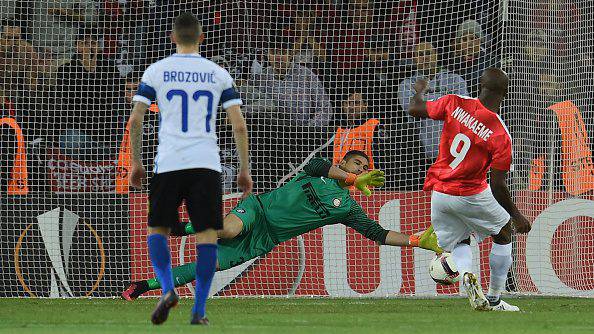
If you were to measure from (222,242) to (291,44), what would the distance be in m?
3.30

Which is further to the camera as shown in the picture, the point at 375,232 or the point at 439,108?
→ the point at 375,232

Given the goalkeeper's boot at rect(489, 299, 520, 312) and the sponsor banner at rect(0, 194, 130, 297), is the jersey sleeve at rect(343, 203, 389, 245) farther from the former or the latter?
the sponsor banner at rect(0, 194, 130, 297)

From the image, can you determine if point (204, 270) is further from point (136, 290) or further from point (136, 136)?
point (136, 290)

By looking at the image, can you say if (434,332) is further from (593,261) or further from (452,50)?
(452,50)

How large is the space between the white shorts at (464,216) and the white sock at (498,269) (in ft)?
0.54

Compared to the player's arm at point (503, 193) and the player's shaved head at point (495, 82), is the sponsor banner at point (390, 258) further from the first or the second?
the player's shaved head at point (495, 82)

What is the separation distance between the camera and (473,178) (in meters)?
8.15

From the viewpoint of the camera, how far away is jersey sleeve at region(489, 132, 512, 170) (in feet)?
26.1

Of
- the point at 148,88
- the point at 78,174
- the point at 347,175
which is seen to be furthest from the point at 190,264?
the point at 148,88

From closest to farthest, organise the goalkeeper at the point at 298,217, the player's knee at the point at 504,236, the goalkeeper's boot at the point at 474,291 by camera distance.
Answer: the goalkeeper's boot at the point at 474,291, the player's knee at the point at 504,236, the goalkeeper at the point at 298,217

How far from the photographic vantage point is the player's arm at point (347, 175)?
30.1 feet

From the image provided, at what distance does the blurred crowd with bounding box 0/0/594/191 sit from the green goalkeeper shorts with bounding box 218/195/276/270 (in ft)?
5.69

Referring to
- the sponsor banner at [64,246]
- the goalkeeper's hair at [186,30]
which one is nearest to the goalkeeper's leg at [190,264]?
the sponsor banner at [64,246]

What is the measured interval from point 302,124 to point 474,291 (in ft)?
14.4
